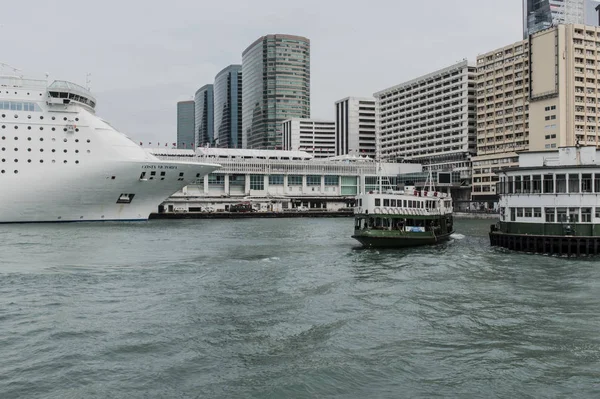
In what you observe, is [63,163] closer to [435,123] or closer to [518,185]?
[518,185]

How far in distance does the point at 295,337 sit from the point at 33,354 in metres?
7.57

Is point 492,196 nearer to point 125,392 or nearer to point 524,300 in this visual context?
point 524,300

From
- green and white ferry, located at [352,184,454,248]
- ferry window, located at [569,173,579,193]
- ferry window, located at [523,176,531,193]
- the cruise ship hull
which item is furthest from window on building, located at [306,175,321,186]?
ferry window, located at [569,173,579,193]

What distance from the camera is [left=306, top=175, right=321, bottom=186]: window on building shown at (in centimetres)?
12219

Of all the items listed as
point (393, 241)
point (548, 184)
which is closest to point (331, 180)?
point (393, 241)

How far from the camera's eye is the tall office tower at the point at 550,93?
9988cm

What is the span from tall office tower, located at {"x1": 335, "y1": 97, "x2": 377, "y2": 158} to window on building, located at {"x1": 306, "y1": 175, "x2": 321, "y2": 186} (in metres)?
66.9

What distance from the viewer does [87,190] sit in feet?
205

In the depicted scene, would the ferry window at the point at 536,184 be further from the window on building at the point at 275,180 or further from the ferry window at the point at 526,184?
the window on building at the point at 275,180

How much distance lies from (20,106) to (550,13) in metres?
125

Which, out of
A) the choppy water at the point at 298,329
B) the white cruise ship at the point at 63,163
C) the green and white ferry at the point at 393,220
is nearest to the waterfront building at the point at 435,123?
the white cruise ship at the point at 63,163

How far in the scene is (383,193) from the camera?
137 feet

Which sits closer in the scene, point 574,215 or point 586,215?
point 586,215

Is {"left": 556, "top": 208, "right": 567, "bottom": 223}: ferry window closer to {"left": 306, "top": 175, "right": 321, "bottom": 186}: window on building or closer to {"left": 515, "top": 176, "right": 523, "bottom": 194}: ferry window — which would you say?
{"left": 515, "top": 176, "right": 523, "bottom": 194}: ferry window
